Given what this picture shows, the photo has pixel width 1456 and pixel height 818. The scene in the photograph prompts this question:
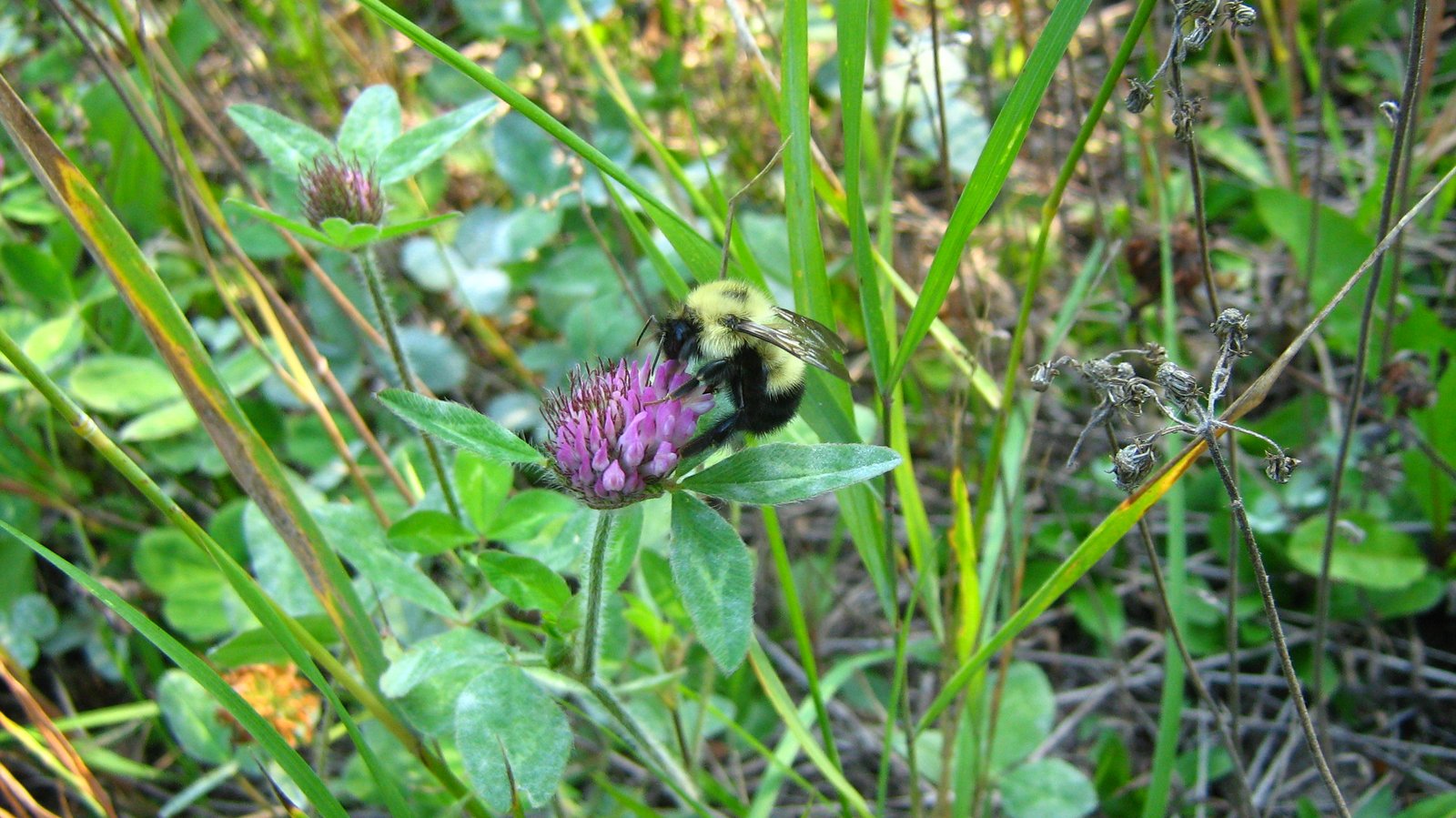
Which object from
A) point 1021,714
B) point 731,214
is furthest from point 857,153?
point 1021,714

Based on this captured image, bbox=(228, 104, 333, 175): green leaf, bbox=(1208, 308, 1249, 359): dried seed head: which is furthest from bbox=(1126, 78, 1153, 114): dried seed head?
bbox=(228, 104, 333, 175): green leaf

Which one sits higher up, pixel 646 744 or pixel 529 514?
pixel 529 514

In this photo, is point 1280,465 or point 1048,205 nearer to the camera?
point 1280,465

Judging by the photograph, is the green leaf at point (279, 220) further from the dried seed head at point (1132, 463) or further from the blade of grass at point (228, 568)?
the dried seed head at point (1132, 463)

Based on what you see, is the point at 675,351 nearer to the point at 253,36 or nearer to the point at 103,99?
the point at 103,99

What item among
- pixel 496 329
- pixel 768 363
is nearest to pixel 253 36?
pixel 496 329

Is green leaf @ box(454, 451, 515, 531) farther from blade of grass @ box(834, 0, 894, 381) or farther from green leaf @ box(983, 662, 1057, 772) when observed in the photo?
green leaf @ box(983, 662, 1057, 772)

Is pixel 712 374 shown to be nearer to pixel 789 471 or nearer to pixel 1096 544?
pixel 789 471

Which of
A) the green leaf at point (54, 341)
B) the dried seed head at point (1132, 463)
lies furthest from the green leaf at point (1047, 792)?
the green leaf at point (54, 341)
